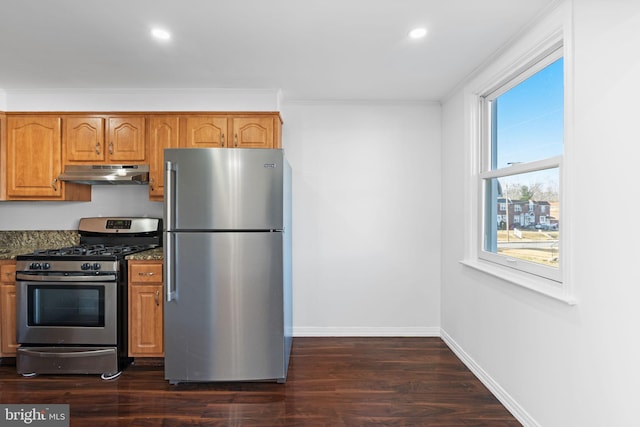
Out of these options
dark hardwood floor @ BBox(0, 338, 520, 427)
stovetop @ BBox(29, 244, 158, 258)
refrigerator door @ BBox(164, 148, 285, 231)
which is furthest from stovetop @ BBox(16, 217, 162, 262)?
dark hardwood floor @ BBox(0, 338, 520, 427)

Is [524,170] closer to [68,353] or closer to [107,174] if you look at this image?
[107,174]

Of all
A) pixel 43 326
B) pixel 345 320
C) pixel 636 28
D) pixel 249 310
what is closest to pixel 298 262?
pixel 345 320

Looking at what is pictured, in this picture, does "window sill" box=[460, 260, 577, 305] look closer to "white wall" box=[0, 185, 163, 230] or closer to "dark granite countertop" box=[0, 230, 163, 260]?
"white wall" box=[0, 185, 163, 230]

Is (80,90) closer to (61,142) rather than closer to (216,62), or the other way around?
(61,142)

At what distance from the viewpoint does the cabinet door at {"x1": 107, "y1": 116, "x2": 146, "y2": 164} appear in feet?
10.7

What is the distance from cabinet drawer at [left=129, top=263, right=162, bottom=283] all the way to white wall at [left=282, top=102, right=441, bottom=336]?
1312 mm

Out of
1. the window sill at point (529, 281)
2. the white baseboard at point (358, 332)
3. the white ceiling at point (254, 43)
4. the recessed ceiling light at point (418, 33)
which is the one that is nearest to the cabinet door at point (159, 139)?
the white ceiling at point (254, 43)

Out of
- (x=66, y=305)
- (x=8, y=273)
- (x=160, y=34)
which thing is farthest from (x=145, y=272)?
(x=160, y=34)

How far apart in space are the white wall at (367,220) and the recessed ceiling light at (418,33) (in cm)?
141

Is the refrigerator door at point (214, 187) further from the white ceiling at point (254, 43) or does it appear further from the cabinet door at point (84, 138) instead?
the cabinet door at point (84, 138)

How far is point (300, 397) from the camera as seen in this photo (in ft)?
8.45

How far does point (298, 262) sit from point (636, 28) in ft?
9.77

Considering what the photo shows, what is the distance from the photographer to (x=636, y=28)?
4.99 ft

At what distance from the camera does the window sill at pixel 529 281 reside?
1.88 metres
